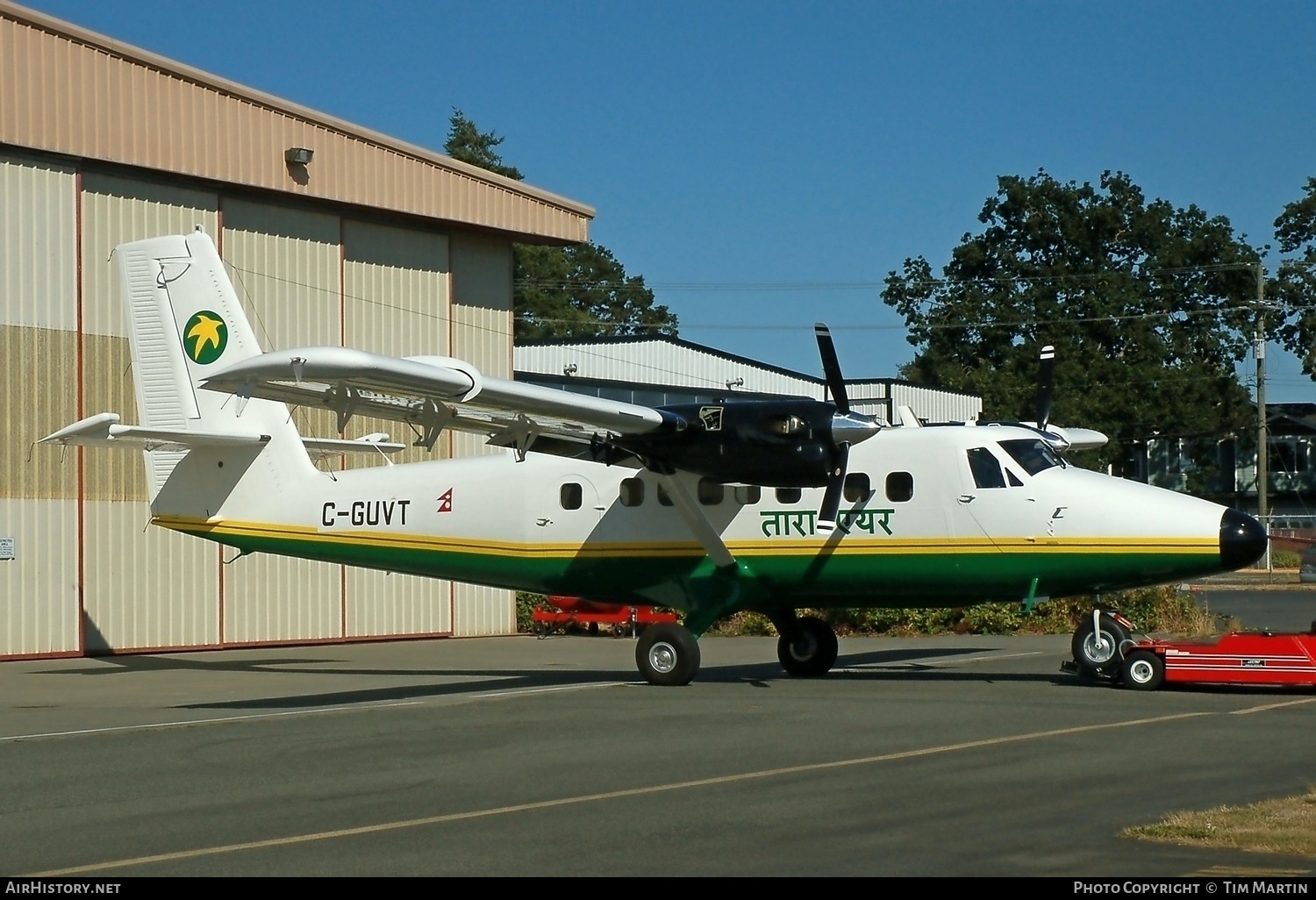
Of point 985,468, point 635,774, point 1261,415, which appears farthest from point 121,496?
point 1261,415

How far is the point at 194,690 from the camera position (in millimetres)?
19250

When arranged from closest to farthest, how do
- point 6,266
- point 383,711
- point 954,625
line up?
point 383,711 < point 6,266 < point 954,625

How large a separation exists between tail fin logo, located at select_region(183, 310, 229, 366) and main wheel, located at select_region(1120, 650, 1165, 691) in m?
12.0

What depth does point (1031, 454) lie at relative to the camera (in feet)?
58.7

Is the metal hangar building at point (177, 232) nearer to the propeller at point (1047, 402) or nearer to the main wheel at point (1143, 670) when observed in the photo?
the propeller at point (1047, 402)

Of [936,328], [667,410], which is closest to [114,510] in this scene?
[667,410]

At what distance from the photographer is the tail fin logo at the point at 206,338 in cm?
2022

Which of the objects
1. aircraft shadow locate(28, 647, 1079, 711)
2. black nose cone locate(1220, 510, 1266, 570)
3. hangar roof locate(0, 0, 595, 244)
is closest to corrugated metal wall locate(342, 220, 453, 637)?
hangar roof locate(0, 0, 595, 244)

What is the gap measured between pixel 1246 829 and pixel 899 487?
9849 mm

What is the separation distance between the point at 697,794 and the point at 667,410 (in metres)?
8.16

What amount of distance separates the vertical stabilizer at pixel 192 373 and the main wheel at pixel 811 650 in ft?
22.4

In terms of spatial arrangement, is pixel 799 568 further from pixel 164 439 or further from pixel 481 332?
pixel 481 332

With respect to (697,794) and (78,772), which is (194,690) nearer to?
(78,772)

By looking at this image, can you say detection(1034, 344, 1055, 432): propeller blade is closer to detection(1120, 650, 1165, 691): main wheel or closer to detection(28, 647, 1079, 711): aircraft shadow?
detection(28, 647, 1079, 711): aircraft shadow
